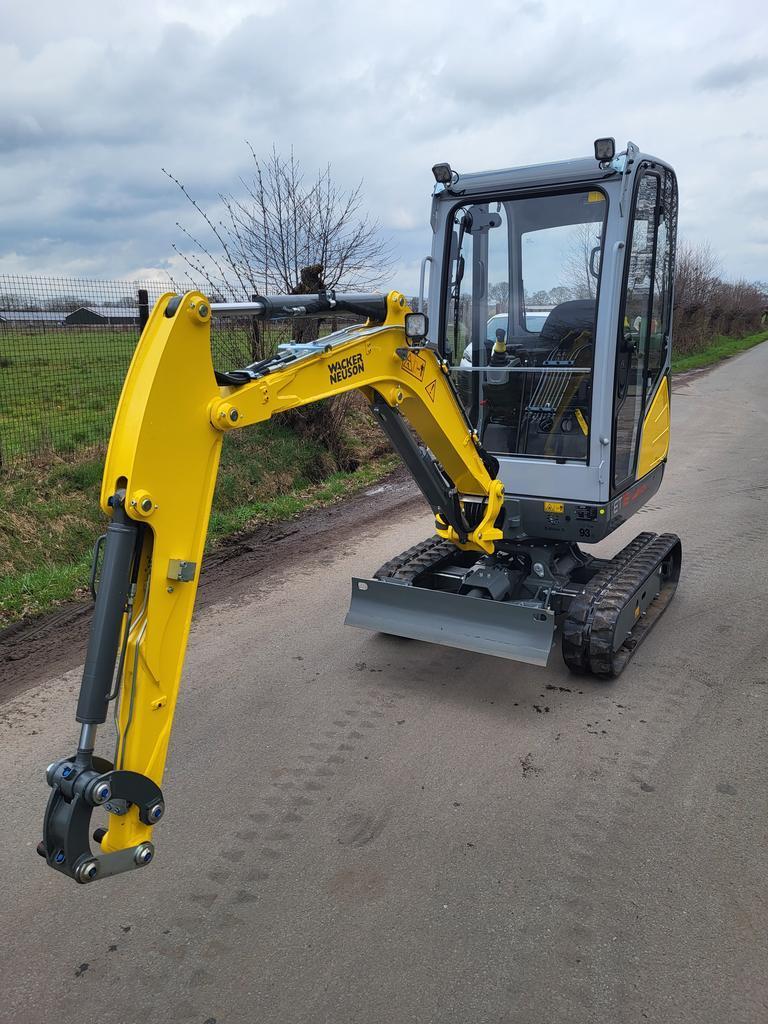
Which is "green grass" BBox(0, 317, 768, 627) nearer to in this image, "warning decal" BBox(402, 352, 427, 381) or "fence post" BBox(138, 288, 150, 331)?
"fence post" BBox(138, 288, 150, 331)

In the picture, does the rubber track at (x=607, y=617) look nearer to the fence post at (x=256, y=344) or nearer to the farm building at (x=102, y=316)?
the fence post at (x=256, y=344)

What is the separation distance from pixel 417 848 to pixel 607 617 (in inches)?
76.2

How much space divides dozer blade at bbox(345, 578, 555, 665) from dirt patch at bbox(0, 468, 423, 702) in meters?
1.60

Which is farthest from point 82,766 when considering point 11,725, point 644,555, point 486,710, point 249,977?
point 644,555

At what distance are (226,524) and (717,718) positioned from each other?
518 cm

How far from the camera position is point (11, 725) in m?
4.40

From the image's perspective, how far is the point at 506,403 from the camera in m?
5.35

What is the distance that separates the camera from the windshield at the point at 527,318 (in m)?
4.98

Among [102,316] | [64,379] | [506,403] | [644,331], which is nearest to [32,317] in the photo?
[102,316]

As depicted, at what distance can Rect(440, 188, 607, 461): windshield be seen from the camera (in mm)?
4980

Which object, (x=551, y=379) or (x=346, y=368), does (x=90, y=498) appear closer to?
(x=551, y=379)

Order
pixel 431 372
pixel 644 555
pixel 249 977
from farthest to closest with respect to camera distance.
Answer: pixel 644 555, pixel 431 372, pixel 249 977

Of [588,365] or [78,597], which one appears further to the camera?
[78,597]

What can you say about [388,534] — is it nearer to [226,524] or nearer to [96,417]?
[226,524]
